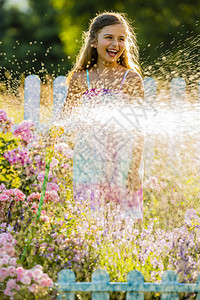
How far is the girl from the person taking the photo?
284cm

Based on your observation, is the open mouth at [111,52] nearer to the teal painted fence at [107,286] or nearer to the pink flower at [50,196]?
the pink flower at [50,196]

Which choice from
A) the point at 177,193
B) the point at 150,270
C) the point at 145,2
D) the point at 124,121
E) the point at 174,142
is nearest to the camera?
the point at 150,270

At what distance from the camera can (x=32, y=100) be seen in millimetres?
5047

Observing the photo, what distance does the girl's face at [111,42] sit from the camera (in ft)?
9.38

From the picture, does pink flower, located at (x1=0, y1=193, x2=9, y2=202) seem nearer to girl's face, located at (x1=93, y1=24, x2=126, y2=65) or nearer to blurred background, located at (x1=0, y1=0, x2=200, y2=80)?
girl's face, located at (x1=93, y1=24, x2=126, y2=65)

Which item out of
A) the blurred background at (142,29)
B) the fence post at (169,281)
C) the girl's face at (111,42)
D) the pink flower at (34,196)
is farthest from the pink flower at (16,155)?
the blurred background at (142,29)

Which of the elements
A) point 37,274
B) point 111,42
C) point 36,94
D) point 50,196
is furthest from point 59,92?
point 37,274

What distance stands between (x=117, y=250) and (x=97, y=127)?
104 cm

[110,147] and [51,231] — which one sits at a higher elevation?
[110,147]

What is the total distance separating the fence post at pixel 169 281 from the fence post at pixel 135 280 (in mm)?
100

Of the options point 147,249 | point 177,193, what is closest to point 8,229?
point 147,249

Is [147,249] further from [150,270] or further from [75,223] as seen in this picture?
[75,223]

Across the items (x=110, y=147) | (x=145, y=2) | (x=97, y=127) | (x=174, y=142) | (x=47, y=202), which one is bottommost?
(x=47, y=202)

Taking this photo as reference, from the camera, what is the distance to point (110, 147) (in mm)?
2871
